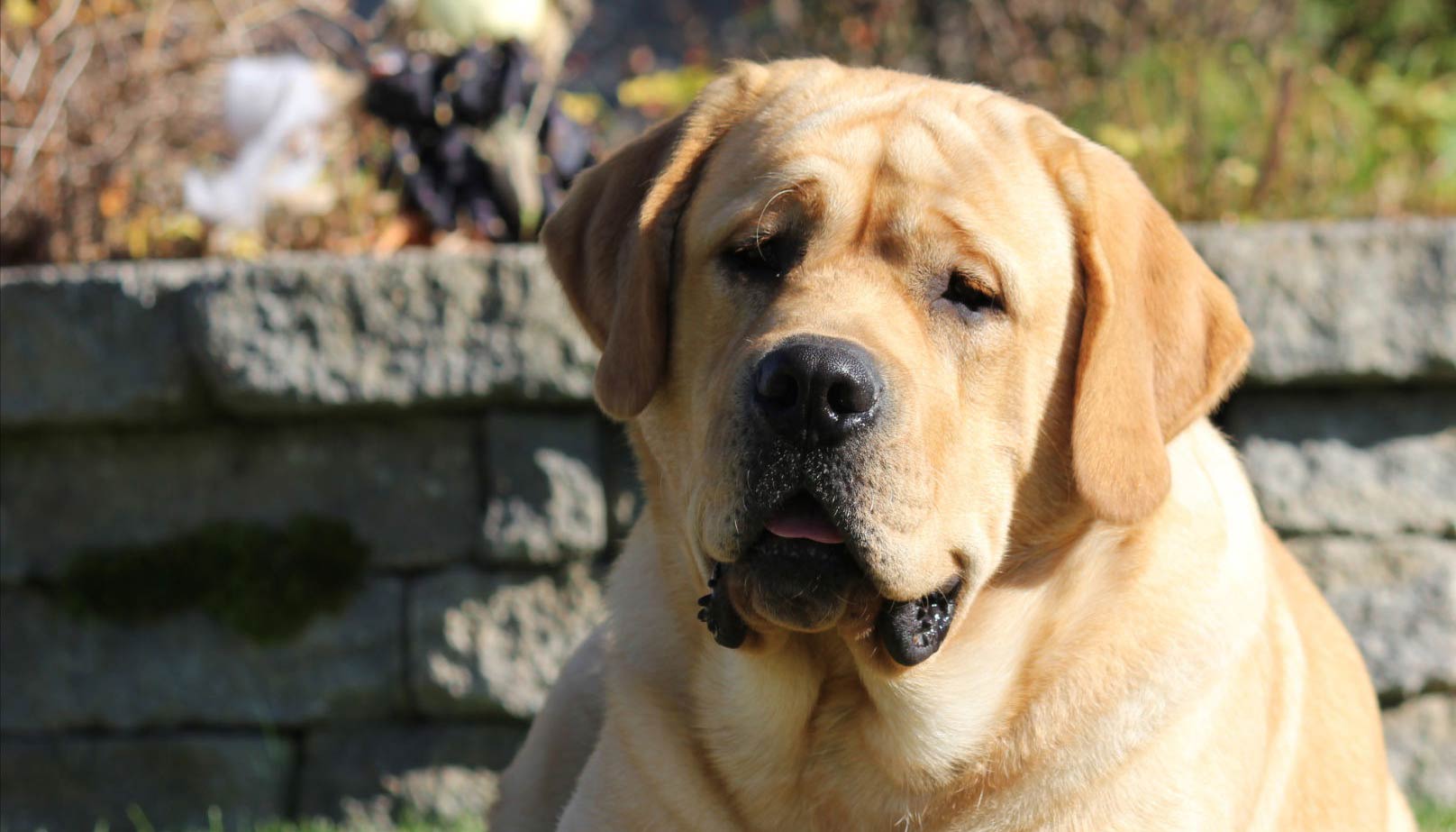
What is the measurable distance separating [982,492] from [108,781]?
129 inches

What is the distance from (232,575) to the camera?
450 cm

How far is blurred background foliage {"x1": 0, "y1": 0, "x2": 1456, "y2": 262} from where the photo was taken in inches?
206

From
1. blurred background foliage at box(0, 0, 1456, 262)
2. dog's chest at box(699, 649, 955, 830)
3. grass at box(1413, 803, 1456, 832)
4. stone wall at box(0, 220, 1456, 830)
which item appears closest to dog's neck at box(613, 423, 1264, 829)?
dog's chest at box(699, 649, 955, 830)

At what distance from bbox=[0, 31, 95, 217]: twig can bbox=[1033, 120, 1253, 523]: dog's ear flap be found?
377 cm

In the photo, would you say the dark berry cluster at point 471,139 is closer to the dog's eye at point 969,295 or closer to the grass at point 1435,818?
the dog's eye at point 969,295

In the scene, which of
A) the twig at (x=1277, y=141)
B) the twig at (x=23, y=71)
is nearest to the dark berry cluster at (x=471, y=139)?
the twig at (x=23, y=71)

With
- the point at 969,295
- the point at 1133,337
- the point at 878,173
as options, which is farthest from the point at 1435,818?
the point at 878,173

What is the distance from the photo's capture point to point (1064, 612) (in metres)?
2.69

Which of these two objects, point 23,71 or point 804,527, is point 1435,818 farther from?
point 23,71

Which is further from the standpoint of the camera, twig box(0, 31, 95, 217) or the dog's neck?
twig box(0, 31, 95, 217)

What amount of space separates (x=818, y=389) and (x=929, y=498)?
29 cm

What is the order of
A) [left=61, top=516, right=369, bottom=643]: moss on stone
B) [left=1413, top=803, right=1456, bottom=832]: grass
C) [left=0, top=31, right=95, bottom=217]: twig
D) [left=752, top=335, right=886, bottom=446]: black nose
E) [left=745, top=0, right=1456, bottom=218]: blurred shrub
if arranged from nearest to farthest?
1. [left=752, top=335, right=886, bottom=446]: black nose
2. [left=1413, top=803, right=1456, bottom=832]: grass
3. [left=61, top=516, right=369, bottom=643]: moss on stone
4. [left=0, top=31, right=95, bottom=217]: twig
5. [left=745, top=0, right=1456, bottom=218]: blurred shrub

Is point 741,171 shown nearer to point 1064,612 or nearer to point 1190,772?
point 1064,612

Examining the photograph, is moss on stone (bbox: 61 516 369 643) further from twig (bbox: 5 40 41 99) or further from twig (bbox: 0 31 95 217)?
twig (bbox: 5 40 41 99)
